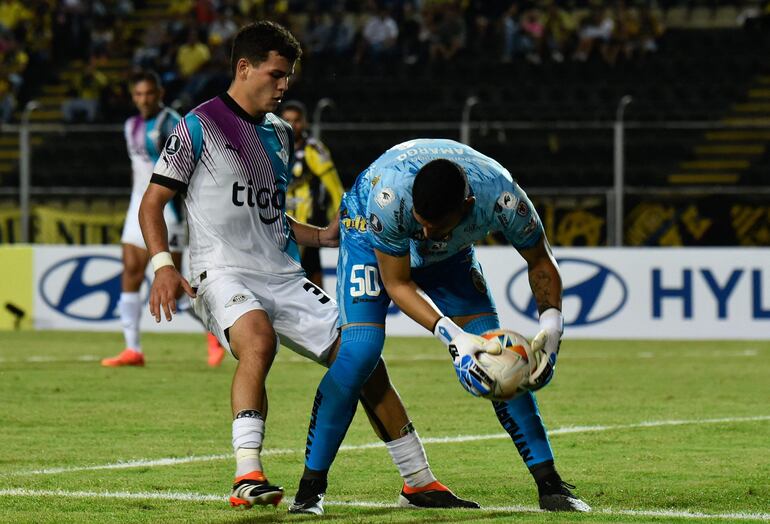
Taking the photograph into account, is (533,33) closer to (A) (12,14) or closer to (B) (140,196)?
(A) (12,14)

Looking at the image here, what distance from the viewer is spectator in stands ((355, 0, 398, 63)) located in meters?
25.6

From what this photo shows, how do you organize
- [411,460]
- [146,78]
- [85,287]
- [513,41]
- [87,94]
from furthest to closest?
1. [87,94]
2. [513,41]
3. [85,287]
4. [146,78]
5. [411,460]

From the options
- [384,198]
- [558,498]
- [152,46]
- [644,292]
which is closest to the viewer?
[384,198]

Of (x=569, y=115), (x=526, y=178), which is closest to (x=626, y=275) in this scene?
(x=526, y=178)

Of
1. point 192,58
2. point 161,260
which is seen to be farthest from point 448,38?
point 161,260

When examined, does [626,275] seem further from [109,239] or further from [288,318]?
[288,318]

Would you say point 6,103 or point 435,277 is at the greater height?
point 435,277

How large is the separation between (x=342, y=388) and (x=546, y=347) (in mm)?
936

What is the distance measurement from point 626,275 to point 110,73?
13648 millimetres

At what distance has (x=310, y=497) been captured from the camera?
6477 millimetres

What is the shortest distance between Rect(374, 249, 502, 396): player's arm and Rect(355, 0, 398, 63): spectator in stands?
1947 cm

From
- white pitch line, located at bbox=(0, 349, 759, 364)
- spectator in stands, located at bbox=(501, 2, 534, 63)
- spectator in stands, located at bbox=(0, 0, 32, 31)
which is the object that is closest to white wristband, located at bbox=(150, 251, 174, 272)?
white pitch line, located at bbox=(0, 349, 759, 364)

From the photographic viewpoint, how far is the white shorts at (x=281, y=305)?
22.1ft

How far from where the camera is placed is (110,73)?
28.2 meters
